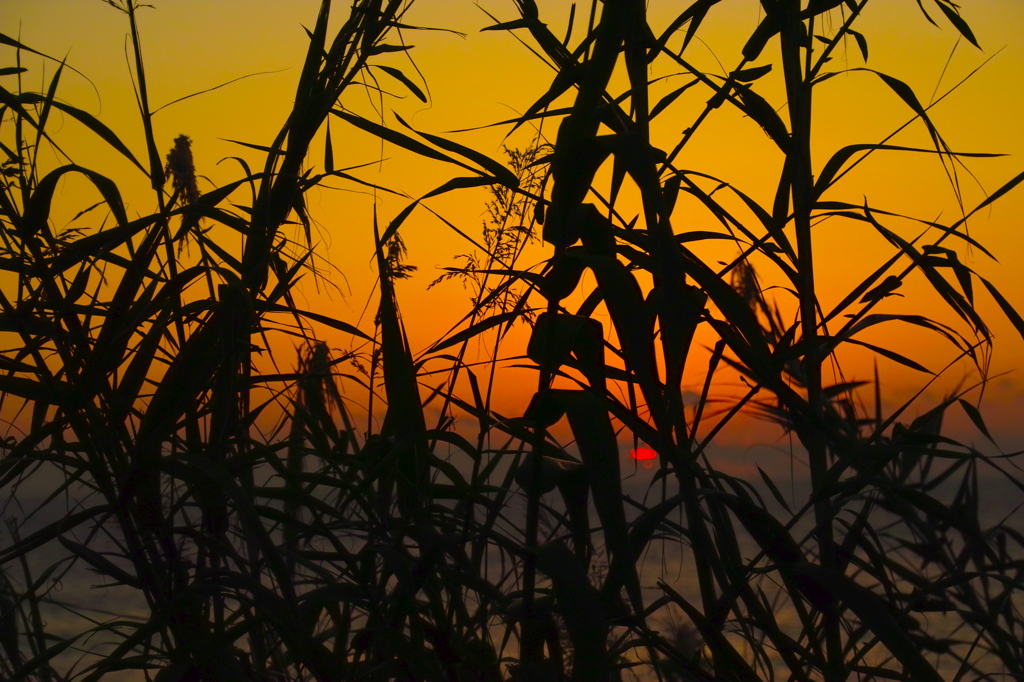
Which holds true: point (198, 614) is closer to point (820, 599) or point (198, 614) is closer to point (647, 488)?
point (647, 488)

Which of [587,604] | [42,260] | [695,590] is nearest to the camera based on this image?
[587,604]

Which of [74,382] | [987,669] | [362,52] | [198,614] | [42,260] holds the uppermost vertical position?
[362,52]

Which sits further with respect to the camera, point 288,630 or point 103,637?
point 103,637

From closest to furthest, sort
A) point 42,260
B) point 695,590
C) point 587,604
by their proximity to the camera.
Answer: point 587,604, point 42,260, point 695,590

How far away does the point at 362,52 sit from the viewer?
33.2 inches

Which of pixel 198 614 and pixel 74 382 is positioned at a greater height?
pixel 74 382

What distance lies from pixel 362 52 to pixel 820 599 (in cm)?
73

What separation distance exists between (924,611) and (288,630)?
0.65 metres

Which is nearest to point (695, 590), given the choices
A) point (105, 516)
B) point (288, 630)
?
point (288, 630)

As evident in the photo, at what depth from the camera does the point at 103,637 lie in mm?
936

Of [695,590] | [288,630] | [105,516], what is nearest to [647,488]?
[695,590]

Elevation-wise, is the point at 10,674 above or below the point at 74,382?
below

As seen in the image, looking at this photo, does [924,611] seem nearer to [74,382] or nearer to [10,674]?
[74,382]

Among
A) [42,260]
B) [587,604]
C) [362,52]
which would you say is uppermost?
[362,52]
